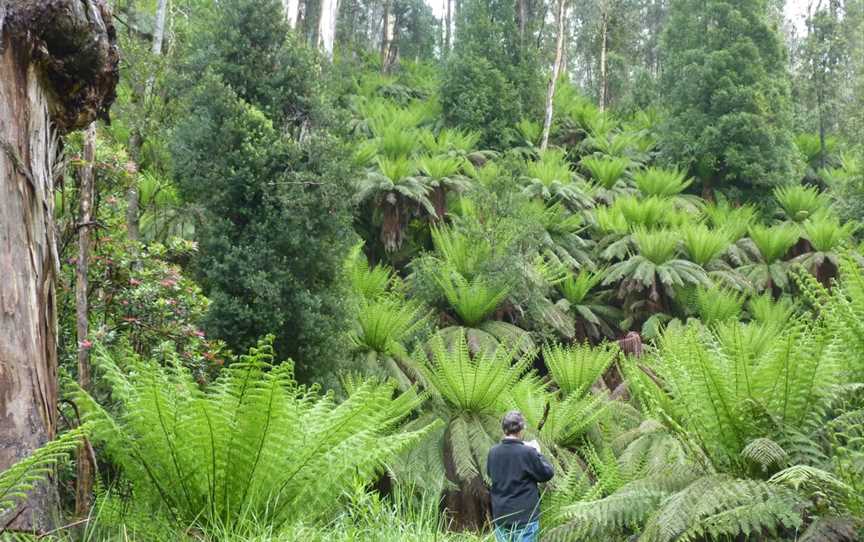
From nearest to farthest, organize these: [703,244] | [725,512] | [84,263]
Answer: [725,512]
[84,263]
[703,244]

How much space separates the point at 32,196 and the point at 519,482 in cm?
311

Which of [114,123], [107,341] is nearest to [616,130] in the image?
[114,123]

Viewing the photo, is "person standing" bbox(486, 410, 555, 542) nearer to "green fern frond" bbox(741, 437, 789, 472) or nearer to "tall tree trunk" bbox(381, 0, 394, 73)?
"green fern frond" bbox(741, 437, 789, 472)

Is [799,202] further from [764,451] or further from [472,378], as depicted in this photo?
[764,451]

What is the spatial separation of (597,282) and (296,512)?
984 centimetres

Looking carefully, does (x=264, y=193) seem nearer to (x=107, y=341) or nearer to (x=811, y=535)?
(x=107, y=341)

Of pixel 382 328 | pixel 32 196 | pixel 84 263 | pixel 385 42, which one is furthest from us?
pixel 385 42

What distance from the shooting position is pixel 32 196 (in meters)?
2.73

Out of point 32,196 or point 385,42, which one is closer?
point 32,196

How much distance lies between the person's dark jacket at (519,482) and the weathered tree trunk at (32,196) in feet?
8.86

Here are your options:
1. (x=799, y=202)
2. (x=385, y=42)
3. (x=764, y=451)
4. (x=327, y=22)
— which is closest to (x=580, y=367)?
(x=764, y=451)

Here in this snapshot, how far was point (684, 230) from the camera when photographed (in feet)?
40.1

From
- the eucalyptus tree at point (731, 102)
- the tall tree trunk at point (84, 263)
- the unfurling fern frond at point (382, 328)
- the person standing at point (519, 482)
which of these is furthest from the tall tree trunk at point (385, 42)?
the person standing at point (519, 482)

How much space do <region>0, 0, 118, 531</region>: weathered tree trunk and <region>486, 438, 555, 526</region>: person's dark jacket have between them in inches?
106
